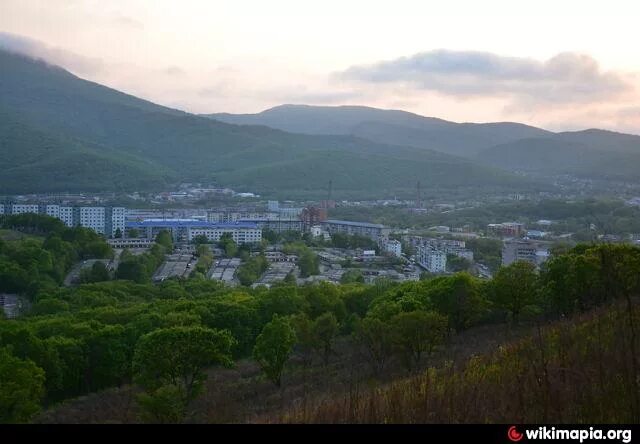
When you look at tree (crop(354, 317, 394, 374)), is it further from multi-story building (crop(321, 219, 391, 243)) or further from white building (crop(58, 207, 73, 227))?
white building (crop(58, 207, 73, 227))

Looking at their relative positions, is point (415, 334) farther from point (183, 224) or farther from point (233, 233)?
point (183, 224)

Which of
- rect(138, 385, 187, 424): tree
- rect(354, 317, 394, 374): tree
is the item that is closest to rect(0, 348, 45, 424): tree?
rect(138, 385, 187, 424): tree

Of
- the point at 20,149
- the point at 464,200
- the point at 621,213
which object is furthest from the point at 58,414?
the point at 20,149

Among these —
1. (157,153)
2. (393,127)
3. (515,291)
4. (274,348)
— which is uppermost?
(393,127)

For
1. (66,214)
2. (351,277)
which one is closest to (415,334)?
(351,277)

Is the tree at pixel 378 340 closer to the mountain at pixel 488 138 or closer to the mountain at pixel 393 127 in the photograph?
the mountain at pixel 488 138

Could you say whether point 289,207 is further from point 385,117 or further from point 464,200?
point 385,117
